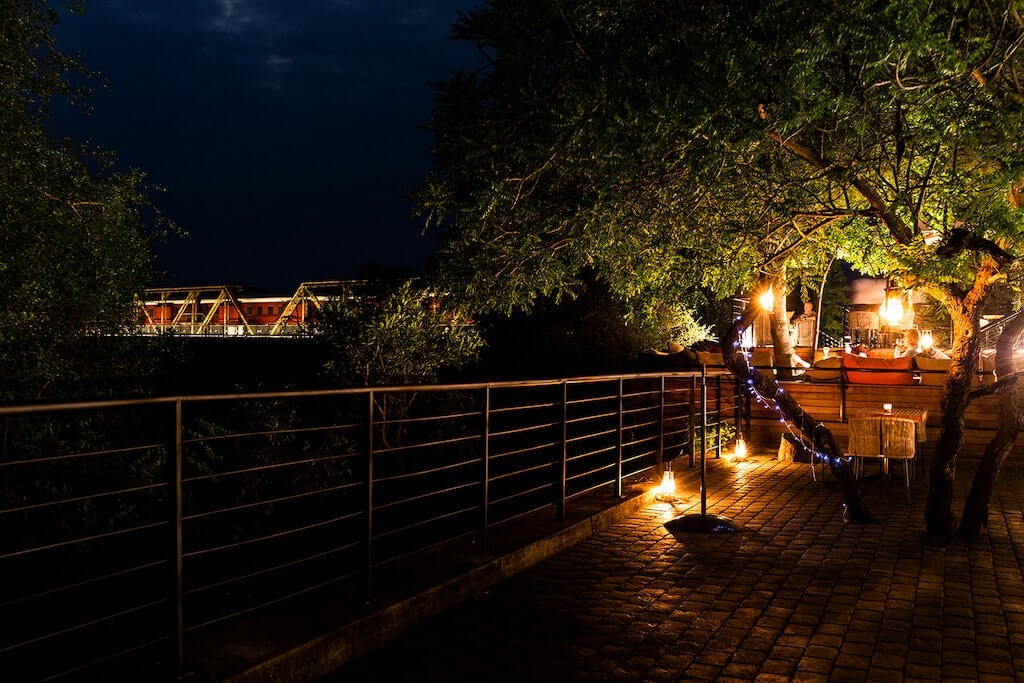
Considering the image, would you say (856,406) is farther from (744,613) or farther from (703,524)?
(744,613)

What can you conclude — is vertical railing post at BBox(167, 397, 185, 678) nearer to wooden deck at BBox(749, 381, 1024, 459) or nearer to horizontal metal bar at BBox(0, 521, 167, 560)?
horizontal metal bar at BBox(0, 521, 167, 560)

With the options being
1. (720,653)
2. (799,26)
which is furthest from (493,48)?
(720,653)

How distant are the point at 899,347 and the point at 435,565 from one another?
2205 cm

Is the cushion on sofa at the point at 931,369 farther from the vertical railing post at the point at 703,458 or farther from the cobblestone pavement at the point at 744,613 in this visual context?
the cobblestone pavement at the point at 744,613

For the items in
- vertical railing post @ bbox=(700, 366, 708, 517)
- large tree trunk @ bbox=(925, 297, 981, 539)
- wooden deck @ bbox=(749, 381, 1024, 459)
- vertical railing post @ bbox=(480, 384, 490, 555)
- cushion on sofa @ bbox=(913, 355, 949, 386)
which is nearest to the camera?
vertical railing post @ bbox=(480, 384, 490, 555)

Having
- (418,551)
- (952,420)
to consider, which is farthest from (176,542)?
(952,420)

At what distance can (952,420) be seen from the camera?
7.63 metres

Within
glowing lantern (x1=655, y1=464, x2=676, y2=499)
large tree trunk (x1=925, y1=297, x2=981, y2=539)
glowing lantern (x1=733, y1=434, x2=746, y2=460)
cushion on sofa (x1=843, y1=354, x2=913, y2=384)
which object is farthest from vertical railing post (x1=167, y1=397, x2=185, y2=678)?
cushion on sofa (x1=843, y1=354, x2=913, y2=384)

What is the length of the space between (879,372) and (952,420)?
9.99m

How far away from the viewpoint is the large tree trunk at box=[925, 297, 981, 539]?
7.52m

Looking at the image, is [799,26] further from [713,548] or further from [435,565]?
[435,565]

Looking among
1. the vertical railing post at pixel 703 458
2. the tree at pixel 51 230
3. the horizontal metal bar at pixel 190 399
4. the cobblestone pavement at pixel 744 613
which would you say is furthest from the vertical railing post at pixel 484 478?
the tree at pixel 51 230

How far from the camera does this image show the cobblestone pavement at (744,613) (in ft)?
13.7

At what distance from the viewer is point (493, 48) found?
8461 millimetres
